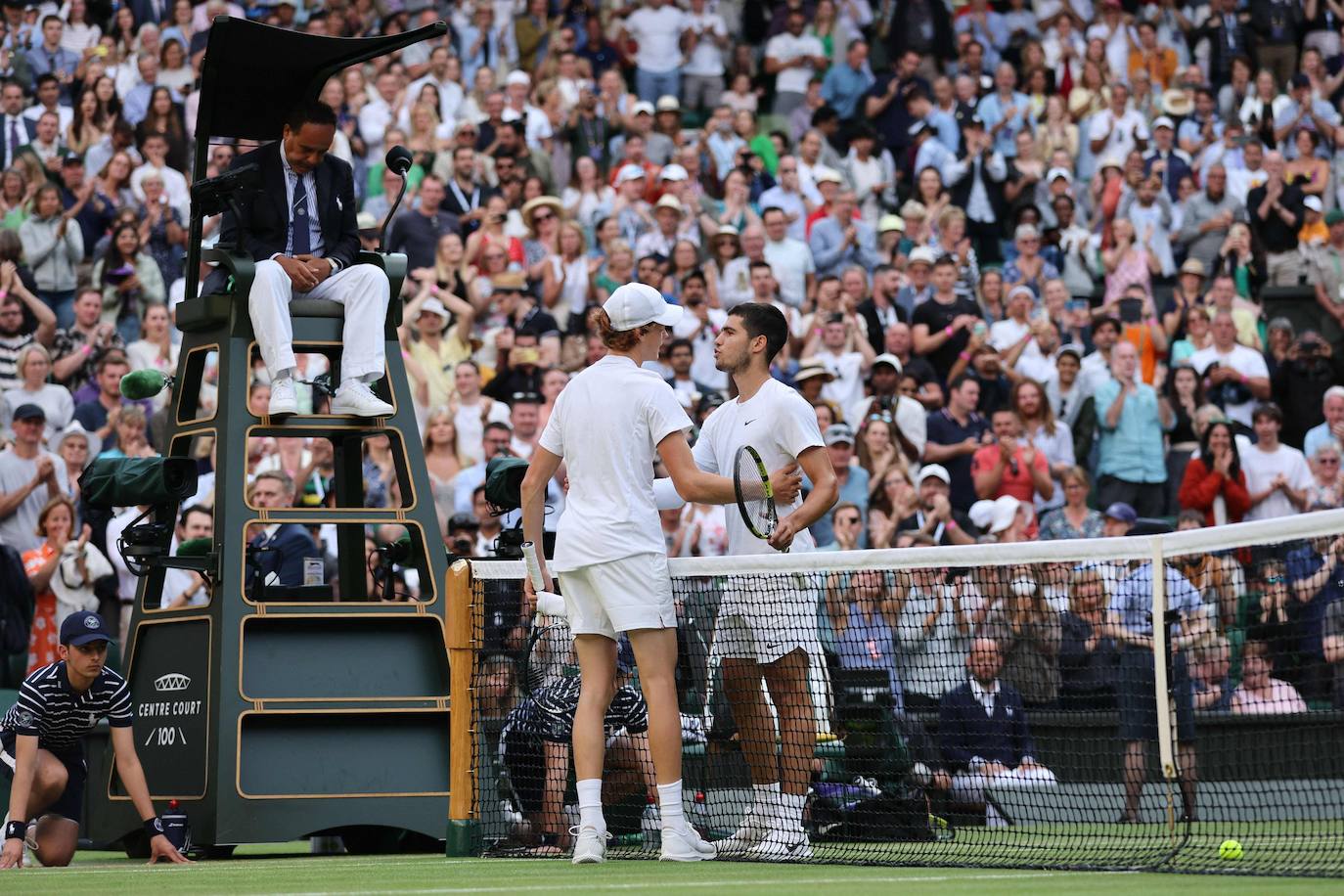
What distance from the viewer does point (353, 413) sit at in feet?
35.0

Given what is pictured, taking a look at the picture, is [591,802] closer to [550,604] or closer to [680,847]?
[680,847]

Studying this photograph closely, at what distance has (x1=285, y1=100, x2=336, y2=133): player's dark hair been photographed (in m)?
10.7

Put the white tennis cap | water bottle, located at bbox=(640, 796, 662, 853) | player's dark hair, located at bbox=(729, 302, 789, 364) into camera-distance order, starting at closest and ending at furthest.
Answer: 1. the white tennis cap
2. player's dark hair, located at bbox=(729, 302, 789, 364)
3. water bottle, located at bbox=(640, 796, 662, 853)

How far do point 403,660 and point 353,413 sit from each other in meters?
1.32

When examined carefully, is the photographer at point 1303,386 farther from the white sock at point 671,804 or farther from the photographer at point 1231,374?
the white sock at point 671,804

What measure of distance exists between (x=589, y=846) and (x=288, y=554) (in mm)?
4864

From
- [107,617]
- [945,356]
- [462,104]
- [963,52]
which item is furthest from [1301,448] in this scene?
[107,617]

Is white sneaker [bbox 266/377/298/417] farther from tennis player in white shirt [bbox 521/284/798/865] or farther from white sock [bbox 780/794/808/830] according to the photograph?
white sock [bbox 780/794/808/830]

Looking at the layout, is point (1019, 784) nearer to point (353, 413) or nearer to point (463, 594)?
point (463, 594)

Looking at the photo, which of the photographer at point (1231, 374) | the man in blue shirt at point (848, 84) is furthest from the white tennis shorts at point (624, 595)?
the man in blue shirt at point (848, 84)

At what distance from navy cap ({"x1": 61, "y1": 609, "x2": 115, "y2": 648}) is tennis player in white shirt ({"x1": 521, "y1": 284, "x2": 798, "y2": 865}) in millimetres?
2921

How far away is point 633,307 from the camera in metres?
8.61

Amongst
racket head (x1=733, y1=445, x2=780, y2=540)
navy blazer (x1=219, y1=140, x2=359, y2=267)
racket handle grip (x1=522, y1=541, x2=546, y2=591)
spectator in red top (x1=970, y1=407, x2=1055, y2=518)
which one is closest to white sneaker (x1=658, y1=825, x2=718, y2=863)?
racket handle grip (x1=522, y1=541, x2=546, y2=591)

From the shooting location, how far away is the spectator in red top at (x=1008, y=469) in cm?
1677
